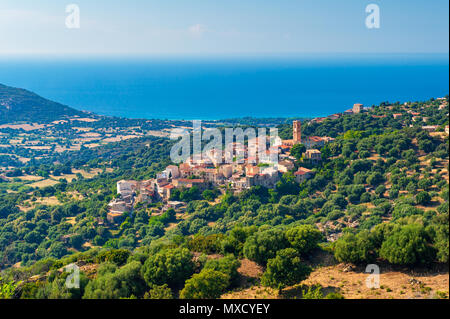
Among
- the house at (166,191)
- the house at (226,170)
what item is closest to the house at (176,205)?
the house at (166,191)

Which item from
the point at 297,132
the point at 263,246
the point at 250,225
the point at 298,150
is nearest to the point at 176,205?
the point at 250,225

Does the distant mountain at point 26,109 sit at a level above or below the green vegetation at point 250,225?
above

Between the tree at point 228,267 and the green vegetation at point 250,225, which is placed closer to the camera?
the green vegetation at point 250,225

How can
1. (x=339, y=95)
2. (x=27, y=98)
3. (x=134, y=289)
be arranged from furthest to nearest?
(x=339, y=95), (x=27, y=98), (x=134, y=289)

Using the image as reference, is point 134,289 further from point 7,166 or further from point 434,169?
point 7,166

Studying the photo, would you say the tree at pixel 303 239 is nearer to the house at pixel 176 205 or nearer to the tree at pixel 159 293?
the tree at pixel 159 293

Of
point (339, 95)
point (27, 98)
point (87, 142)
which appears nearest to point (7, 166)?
point (87, 142)
